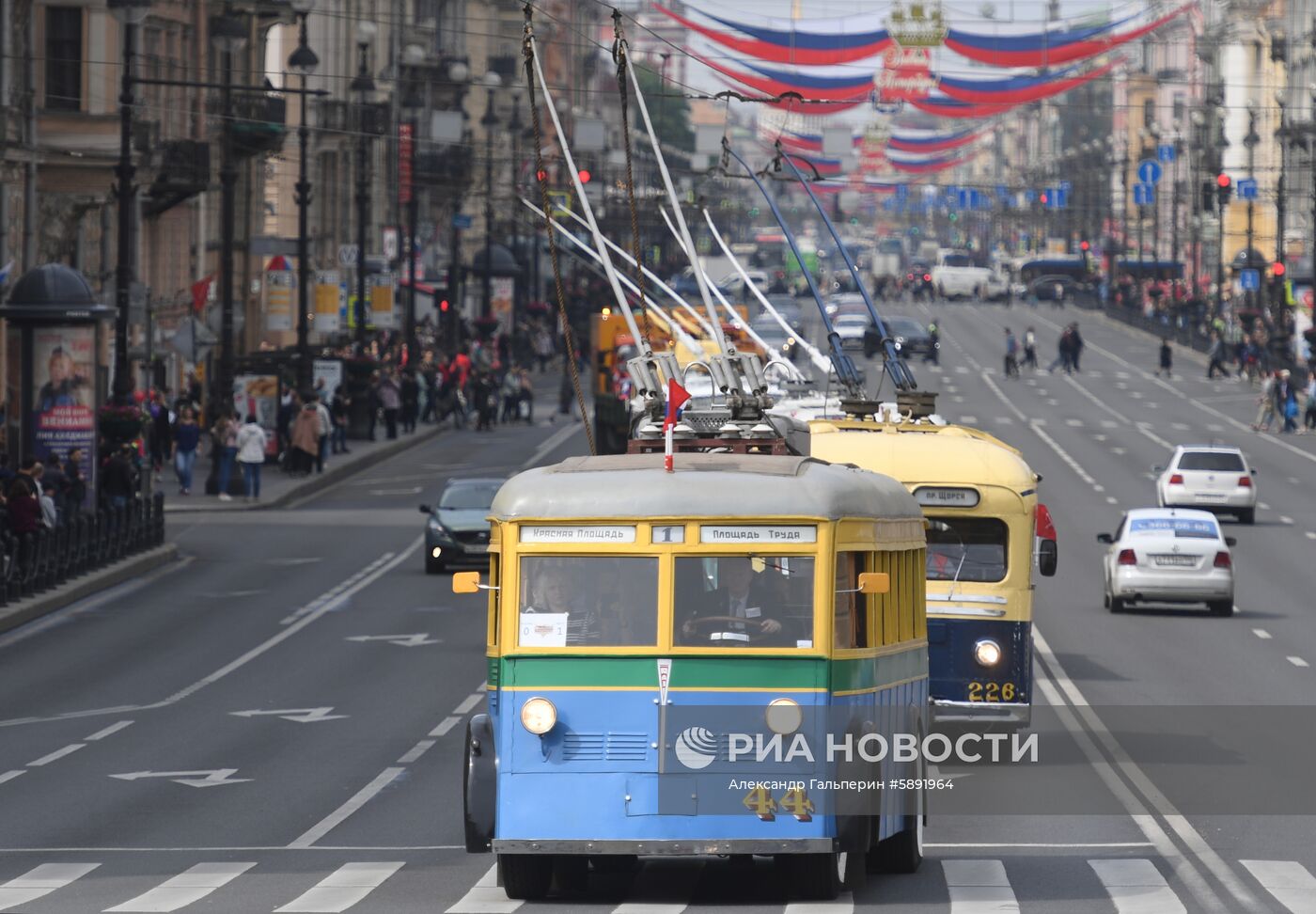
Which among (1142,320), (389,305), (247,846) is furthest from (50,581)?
(1142,320)

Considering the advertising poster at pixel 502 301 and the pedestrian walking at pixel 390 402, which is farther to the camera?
Answer: the advertising poster at pixel 502 301

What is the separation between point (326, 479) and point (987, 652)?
115 ft

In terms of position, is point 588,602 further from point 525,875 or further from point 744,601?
point 525,875

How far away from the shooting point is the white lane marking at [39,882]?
48.2ft

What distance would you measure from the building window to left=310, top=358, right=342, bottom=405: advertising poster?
9964 millimetres

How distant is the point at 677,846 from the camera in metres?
13.6

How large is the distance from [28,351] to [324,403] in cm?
2263

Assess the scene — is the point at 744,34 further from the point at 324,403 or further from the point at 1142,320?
the point at 1142,320

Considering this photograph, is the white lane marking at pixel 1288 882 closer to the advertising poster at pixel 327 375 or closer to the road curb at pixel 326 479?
the road curb at pixel 326 479

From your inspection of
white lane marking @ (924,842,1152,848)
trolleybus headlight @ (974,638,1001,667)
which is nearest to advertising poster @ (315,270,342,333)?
trolleybus headlight @ (974,638,1001,667)

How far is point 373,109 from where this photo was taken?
257ft

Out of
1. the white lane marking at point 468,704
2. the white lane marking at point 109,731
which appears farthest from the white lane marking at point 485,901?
the white lane marking at point 468,704

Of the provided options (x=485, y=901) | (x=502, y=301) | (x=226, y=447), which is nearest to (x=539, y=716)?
(x=485, y=901)

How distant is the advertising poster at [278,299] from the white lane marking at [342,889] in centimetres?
4666
